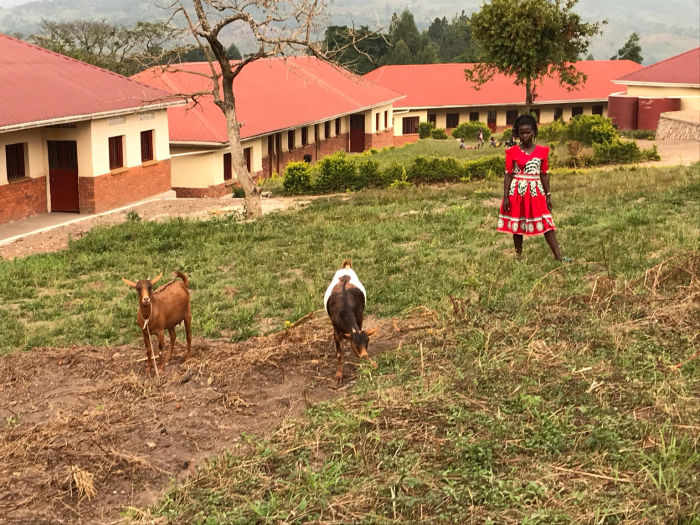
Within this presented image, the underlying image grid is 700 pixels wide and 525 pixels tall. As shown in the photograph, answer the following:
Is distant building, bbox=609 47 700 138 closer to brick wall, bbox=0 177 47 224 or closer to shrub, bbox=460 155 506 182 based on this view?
shrub, bbox=460 155 506 182

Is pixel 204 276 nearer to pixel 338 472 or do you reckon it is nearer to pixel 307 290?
pixel 307 290

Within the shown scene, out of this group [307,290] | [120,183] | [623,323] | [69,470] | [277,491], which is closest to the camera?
[277,491]

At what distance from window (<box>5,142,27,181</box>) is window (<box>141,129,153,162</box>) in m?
5.13

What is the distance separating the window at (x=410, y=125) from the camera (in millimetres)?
61344

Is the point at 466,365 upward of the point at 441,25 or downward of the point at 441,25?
downward

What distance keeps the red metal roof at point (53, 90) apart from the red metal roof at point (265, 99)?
74.3 inches

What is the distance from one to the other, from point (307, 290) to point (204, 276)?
2056mm

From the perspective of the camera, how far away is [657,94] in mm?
50469

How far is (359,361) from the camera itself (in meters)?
7.97

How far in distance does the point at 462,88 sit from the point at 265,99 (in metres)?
26.6

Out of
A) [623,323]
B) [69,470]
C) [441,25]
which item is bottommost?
[69,470]

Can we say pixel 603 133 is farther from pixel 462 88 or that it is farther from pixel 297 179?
pixel 462 88

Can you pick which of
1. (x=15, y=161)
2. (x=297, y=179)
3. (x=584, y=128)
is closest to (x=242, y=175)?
(x=15, y=161)

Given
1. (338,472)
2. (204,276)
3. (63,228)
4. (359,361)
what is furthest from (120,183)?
(338,472)
